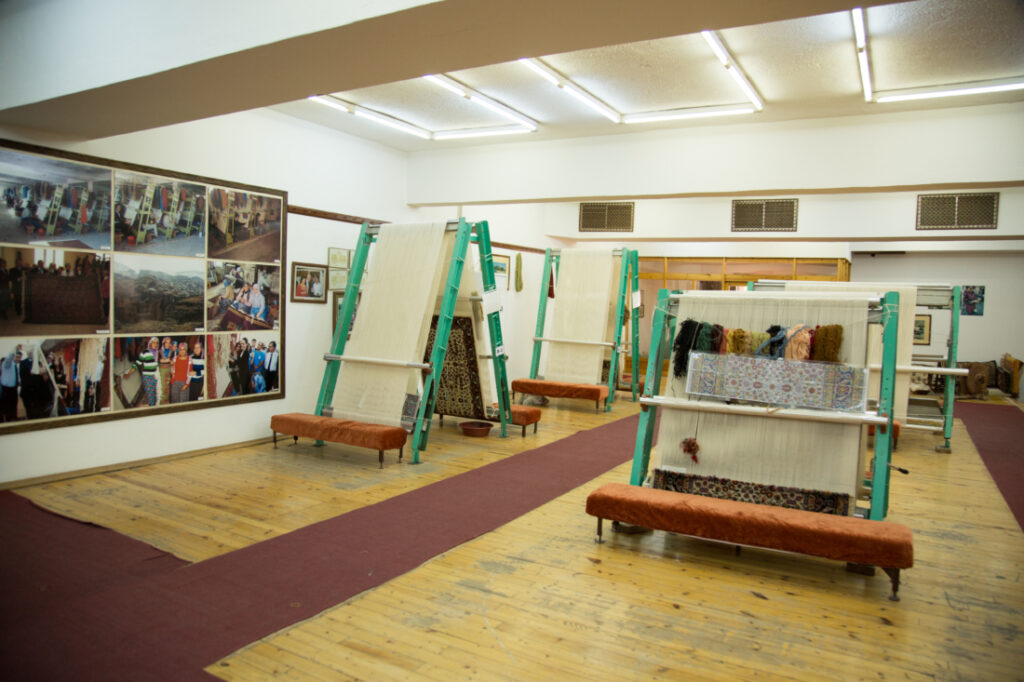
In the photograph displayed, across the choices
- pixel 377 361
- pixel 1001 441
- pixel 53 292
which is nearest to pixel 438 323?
pixel 377 361

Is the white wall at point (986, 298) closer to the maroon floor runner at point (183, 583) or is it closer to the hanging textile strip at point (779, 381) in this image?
the hanging textile strip at point (779, 381)

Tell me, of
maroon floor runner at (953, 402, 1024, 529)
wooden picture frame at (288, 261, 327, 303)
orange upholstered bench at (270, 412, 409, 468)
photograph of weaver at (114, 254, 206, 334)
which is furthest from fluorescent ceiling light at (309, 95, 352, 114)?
maroon floor runner at (953, 402, 1024, 529)

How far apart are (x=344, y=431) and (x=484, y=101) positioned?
3.25 m

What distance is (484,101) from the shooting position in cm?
626

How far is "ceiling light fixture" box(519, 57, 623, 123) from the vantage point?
5.20 meters

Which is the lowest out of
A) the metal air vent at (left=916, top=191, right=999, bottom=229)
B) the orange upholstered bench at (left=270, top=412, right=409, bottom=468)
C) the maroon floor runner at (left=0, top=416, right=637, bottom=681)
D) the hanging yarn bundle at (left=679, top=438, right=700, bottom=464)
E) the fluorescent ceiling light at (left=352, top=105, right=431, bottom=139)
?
the maroon floor runner at (left=0, top=416, right=637, bottom=681)

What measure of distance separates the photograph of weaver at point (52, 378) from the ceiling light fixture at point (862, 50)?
563 cm

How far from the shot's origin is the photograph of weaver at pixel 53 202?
4641mm

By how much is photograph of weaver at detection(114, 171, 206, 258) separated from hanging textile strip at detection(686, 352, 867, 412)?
14.0ft

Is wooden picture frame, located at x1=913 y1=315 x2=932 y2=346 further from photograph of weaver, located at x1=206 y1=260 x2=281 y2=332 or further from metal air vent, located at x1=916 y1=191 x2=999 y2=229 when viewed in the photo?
photograph of weaver, located at x1=206 y1=260 x2=281 y2=332

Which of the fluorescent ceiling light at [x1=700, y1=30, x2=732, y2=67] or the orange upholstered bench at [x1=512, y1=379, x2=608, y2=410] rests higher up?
the fluorescent ceiling light at [x1=700, y1=30, x2=732, y2=67]

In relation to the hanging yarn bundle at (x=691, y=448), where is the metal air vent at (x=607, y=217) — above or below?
above

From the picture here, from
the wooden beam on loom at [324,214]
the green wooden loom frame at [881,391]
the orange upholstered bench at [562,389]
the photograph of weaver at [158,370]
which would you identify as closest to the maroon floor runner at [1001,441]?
the green wooden loom frame at [881,391]

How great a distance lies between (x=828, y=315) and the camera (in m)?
4.04
